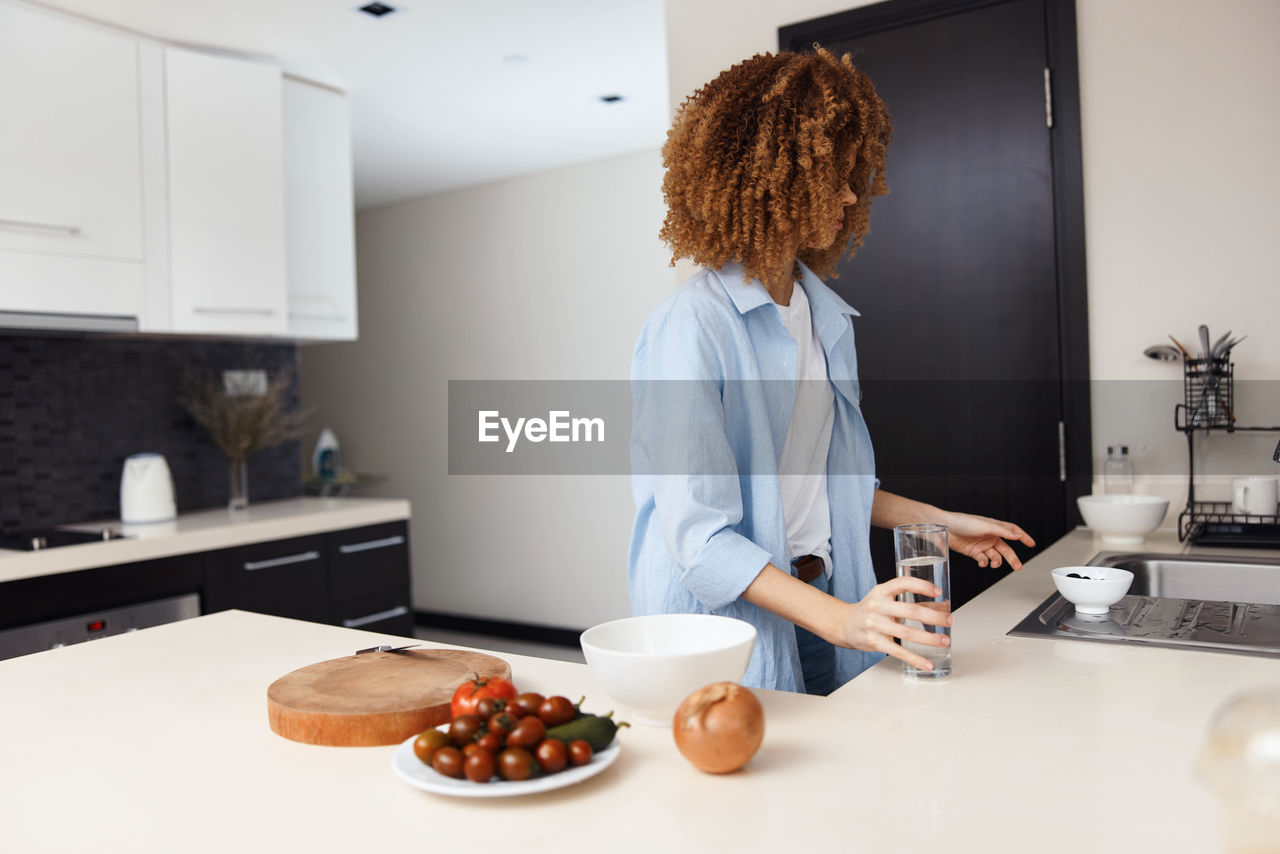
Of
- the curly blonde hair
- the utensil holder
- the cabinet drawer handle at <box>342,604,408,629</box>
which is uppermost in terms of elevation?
the curly blonde hair

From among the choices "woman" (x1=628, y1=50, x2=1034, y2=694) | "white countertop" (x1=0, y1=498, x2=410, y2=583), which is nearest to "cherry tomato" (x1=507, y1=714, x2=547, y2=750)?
"woman" (x1=628, y1=50, x2=1034, y2=694)

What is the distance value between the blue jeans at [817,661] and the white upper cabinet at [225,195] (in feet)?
7.72

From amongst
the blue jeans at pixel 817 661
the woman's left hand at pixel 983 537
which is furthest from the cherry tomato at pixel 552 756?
the woman's left hand at pixel 983 537

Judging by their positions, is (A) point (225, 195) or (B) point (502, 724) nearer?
(B) point (502, 724)

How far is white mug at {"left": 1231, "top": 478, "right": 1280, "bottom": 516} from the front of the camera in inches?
78.4

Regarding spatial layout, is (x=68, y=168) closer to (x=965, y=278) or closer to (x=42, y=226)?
(x=42, y=226)

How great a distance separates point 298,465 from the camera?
397 cm

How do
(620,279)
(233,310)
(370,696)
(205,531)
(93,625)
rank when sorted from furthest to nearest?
(620,279) < (233,310) < (205,531) < (93,625) < (370,696)

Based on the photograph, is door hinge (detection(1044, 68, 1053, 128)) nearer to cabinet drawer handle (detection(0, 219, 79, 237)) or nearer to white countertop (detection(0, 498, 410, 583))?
white countertop (detection(0, 498, 410, 583))

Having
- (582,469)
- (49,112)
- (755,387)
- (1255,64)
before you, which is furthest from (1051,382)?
(582,469)

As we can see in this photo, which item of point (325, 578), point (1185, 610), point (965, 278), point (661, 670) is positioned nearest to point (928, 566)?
point (661, 670)

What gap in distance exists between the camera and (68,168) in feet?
9.05

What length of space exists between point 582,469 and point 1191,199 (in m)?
3.50

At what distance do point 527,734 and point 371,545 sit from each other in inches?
110
